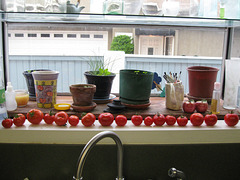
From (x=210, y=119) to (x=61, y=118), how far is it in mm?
667

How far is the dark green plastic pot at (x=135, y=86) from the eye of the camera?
3.86 feet

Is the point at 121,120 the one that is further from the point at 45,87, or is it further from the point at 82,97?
the point at 45,87

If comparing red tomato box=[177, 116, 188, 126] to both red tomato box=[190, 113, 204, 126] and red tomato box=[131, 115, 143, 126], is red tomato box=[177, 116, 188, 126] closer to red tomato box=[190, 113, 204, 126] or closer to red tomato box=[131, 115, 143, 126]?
red tomato box=[190, 113, 204, 126]

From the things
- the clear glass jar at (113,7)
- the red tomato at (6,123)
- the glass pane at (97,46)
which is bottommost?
the red tomato at (6,123)

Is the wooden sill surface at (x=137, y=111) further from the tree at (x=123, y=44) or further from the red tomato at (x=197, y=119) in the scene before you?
the tree at (x=123, y=44)

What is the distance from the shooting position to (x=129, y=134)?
106 centimetres

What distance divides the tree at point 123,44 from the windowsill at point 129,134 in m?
0.60

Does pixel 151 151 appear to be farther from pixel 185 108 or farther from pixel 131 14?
pixel 131 14

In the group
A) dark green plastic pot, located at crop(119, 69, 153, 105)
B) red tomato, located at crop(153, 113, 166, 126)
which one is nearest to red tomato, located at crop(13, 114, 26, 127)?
dark green plastic pot, located at crop(119, 69, 153, 105)

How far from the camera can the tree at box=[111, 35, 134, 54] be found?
1525 mm

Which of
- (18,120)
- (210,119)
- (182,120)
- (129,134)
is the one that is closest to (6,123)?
Answer: (18,120)

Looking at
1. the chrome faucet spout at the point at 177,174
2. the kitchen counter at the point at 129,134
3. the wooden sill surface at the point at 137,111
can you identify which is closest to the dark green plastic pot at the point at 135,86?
the wooden sill surface at the point at 137,111

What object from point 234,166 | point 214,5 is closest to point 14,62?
point 214,5

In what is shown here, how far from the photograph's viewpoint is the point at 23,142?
1054 millimetres
